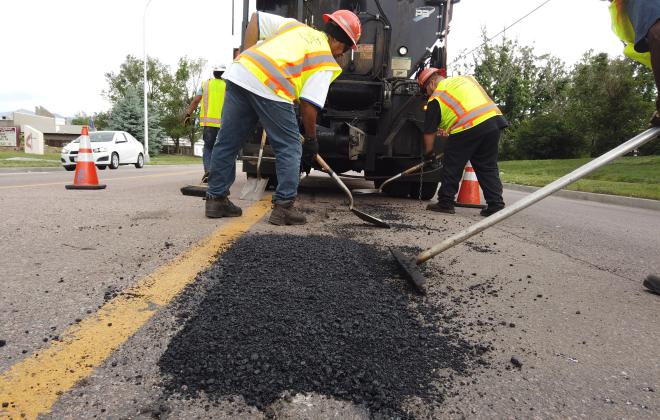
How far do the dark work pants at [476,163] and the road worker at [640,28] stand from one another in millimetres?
2640

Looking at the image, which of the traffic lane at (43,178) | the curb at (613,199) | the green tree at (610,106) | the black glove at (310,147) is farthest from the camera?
the green tree at (610,106)

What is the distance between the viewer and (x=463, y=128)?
5277 mm

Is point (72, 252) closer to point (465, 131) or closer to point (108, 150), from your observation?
point (465, 131)

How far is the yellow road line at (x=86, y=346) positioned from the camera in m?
1.21

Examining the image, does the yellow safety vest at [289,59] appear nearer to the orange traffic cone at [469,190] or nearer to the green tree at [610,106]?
the orange traffic cone at [469,190]

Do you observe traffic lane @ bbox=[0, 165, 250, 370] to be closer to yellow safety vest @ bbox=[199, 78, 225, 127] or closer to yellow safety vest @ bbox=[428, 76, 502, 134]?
yellow safety vest @ bbox=[199, 78, 225, 127]

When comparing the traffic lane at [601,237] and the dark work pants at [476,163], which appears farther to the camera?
the dark work pants at [476,163]

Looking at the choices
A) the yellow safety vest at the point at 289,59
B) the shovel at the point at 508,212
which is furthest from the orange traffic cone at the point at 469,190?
the shovel at the point at 508,212

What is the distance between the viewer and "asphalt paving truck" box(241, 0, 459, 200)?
5844 millimetres

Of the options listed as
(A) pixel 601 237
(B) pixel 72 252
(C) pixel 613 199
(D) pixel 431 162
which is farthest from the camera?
(C) pixel 613 199

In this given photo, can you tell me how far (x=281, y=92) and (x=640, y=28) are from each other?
2371 mm

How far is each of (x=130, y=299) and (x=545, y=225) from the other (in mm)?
4479

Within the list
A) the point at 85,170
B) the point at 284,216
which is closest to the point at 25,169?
the point at 85,170

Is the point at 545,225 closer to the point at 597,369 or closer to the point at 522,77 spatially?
the point at 597,369
